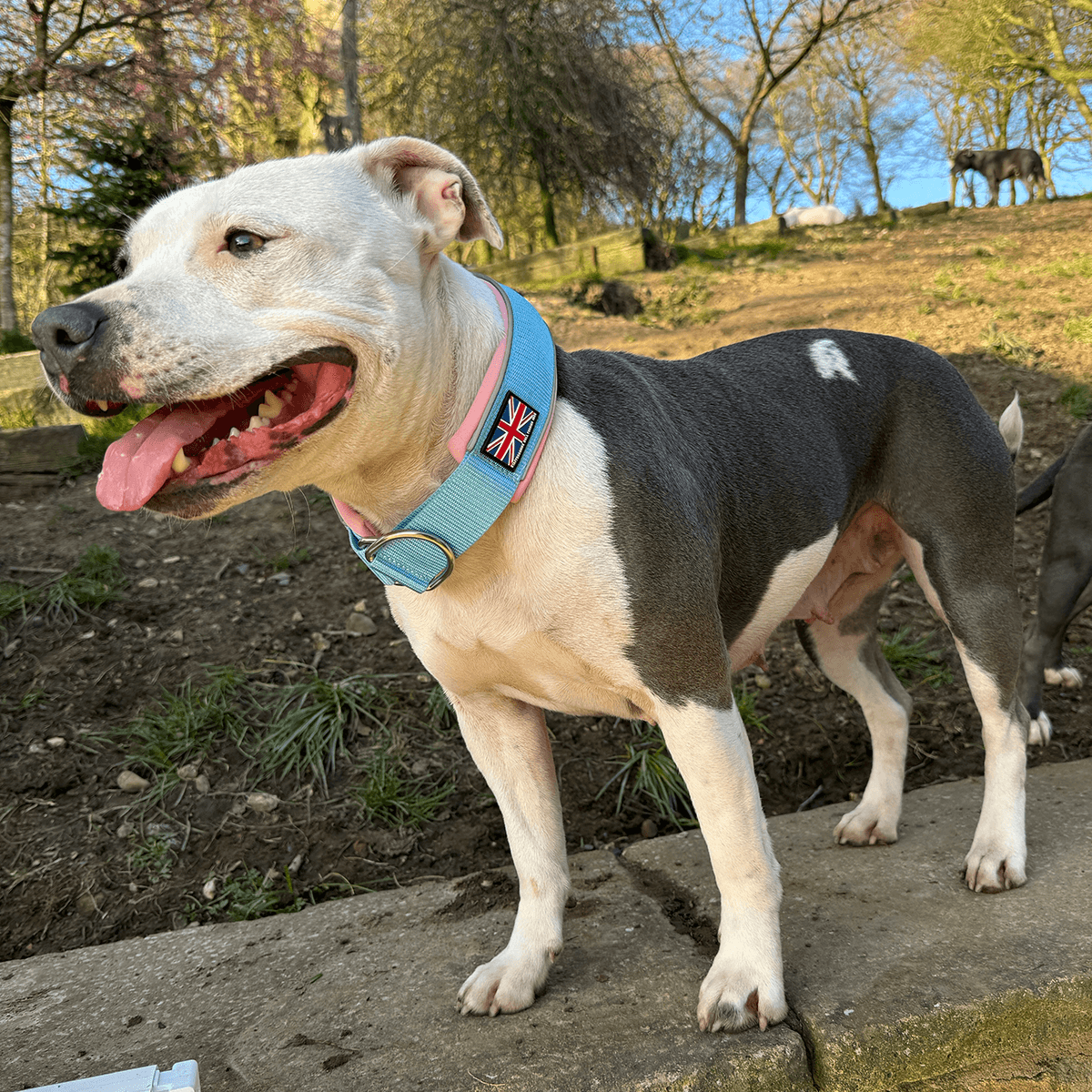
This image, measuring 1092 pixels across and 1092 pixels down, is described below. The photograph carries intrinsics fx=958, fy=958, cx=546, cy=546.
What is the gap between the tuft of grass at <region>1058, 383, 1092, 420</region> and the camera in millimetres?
6180

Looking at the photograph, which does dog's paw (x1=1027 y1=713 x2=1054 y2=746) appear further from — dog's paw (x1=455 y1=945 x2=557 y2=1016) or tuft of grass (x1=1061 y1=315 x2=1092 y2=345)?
tuft of grass (x1=1061 y1=315 x2=1092 y2=345)

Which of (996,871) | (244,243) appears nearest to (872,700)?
(996,871)

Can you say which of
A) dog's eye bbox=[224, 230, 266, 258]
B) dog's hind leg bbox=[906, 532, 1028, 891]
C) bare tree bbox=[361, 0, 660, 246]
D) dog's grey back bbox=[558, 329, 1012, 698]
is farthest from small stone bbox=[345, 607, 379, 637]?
bare tree bbox=[361, 0, 660, 246]

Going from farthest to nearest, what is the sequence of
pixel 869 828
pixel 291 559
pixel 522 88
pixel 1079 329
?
pixel 522 88, pixel 1079 329, pixel 291 559, pixel 869 828

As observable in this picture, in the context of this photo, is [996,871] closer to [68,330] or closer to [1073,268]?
[68,330]

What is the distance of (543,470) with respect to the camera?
6.31 feet

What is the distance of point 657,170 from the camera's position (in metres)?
11.5

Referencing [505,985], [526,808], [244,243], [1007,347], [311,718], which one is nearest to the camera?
[244,243]

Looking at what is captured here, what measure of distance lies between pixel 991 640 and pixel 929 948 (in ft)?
2.82

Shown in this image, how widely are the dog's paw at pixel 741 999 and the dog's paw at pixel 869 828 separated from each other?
3.10 ft

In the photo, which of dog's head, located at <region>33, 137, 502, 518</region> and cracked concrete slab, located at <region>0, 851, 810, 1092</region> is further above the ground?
dog's head, located at <region>33, 137, 502, 518</region>

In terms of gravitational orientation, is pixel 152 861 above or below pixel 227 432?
below

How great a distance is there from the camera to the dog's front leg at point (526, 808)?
89.9 inches

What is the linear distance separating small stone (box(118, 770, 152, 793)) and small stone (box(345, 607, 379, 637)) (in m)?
1.15
